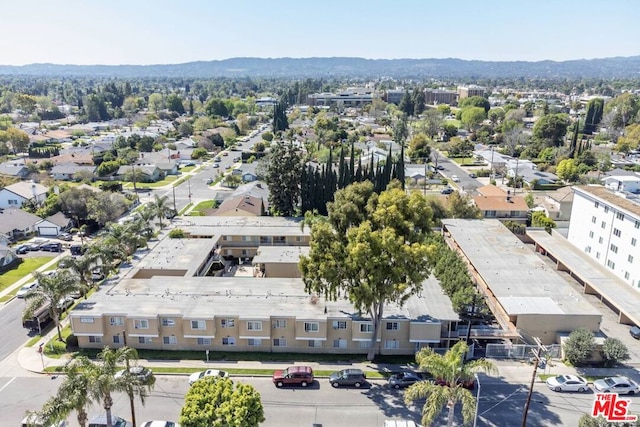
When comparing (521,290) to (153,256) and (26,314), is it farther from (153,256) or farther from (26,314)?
(26,314)

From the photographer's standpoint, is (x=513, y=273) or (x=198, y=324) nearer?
(x=198, y=324)

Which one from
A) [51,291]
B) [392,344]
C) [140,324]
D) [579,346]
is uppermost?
[51,291]

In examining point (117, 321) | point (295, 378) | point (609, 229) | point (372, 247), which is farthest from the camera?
point (609, 229)

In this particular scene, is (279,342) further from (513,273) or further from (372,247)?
(513,273)

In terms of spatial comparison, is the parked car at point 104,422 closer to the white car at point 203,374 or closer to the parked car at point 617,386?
the white car at point 203,374

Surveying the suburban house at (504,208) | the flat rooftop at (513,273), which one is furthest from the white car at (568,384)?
the suburban house at (504,208)

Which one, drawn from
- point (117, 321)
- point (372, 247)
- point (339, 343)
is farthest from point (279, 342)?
point (117, 321)

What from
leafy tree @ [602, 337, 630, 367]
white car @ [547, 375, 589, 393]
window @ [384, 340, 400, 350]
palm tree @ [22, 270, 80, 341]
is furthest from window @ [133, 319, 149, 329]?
leafy tree @ [602, 337, 630, 367]
